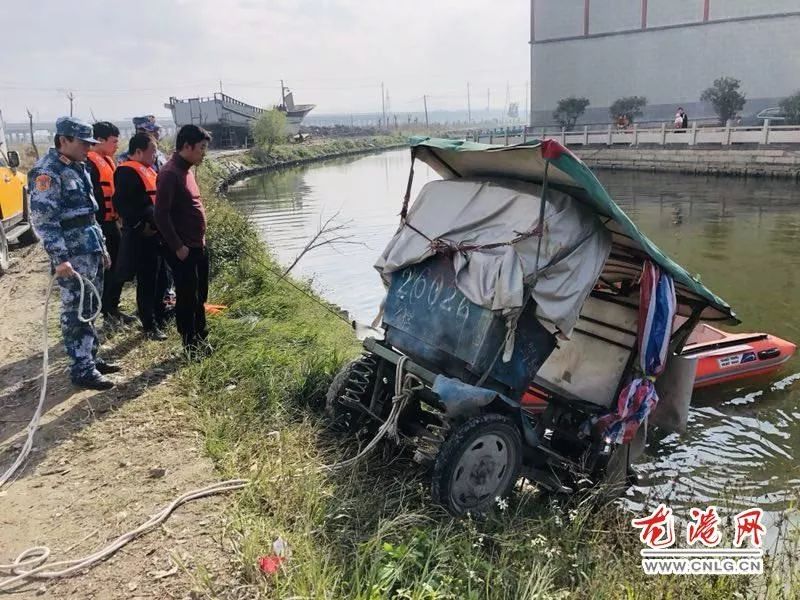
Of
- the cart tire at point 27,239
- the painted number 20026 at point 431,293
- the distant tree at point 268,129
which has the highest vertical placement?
the distant tree at point 268,129

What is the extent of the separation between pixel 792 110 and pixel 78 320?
35516mm

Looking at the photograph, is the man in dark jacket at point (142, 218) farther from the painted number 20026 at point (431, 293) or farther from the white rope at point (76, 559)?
the painted number 20026 at point (431, 293)

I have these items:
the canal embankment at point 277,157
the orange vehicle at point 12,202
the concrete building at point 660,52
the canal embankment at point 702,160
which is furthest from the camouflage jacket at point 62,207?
the concrete building at point 660,52

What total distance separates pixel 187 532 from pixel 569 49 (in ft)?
161

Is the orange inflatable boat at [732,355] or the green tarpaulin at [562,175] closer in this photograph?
the green tarpaulin at [562,175]

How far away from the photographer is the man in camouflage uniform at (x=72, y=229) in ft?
15.0

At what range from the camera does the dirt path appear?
3023mm

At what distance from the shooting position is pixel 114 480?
384 centimetres

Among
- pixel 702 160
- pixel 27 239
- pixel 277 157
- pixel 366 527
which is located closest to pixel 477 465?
pixel 366 527

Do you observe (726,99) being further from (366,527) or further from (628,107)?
(366,527)

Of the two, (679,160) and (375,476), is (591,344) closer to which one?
(375,476)

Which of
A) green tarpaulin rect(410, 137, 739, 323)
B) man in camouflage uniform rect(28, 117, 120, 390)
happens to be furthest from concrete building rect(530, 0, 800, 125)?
man in camouflage uniform rect(28, 117, 120, 390)

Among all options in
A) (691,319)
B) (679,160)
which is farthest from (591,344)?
(679,160)

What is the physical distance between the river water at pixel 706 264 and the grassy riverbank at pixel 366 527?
1.72 metres
